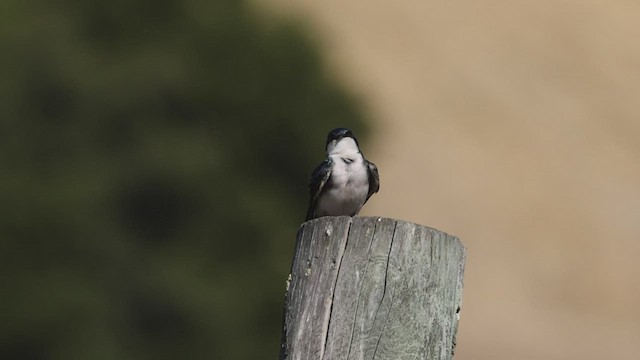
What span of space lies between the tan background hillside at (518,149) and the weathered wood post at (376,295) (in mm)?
15639

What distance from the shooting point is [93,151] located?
44.8ft

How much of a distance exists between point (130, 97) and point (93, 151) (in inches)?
28.0

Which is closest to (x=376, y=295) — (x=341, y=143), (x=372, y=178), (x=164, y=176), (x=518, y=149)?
(x=372, y=178)

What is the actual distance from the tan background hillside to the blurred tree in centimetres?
541

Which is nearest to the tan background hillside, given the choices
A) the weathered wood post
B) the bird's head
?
the bird's head

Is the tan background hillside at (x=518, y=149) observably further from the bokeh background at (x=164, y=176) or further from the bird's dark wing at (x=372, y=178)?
the bird's dark wing at (x=372, y=178)

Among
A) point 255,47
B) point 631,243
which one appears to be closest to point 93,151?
point 255,47

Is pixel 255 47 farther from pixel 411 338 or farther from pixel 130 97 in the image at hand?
pixel 411 338

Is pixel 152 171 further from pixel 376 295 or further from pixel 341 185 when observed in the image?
pixel 376 295

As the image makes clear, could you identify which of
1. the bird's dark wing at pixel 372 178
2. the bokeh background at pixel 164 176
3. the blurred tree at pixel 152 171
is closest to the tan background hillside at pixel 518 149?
the bokeh background at pixel 164 176

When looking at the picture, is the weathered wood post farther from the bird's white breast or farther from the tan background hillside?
the tan background hillside

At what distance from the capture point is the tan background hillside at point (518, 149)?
2048cm

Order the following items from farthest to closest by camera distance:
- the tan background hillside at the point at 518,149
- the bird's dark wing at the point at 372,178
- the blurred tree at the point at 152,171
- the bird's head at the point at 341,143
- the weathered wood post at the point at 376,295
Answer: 1. the tan background hillside at the point at 518,149
2. the blurred tree at the point at 152,171
3. the bird's head at the point at 341,143
4. the bird's dark wing at the point at 372,178
5. the weathered wood post at the point at 376,295

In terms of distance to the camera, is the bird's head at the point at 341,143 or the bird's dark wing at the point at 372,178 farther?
the bird's head at the point at 341,143
